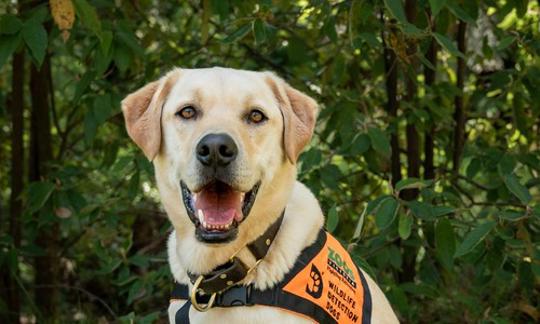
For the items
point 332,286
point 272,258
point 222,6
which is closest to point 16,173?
point 222,6

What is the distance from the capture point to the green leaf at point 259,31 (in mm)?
4102

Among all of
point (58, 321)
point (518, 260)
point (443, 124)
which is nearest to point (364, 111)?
point (443, 124)

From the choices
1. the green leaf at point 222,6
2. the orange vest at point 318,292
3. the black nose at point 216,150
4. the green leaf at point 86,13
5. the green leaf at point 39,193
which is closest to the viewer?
the black nose at point 216,150

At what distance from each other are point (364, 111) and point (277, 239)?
6.08ft

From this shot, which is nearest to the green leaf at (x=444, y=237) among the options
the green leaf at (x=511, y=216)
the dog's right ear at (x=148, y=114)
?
the green leaf at (x=511, y=216)

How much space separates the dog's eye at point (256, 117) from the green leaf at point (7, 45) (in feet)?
4.52

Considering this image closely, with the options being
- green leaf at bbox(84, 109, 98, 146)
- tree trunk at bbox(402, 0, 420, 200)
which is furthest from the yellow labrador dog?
tree trunk at bbox(402, 0, 420, 200)

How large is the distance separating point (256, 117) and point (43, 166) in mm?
3202

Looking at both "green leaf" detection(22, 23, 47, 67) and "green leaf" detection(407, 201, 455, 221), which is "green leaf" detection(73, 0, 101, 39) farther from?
"green leaf" detection(407, 201, 455, 221)

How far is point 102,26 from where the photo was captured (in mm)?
4305

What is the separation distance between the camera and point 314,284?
3205 mm

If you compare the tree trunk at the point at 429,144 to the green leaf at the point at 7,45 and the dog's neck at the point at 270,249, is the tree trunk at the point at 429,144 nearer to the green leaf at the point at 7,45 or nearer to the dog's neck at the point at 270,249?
the dog's neck at the point at 270,249

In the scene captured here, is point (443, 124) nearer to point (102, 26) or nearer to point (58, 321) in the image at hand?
point (102, 26)

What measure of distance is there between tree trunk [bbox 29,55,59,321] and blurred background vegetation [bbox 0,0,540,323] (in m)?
0.01
